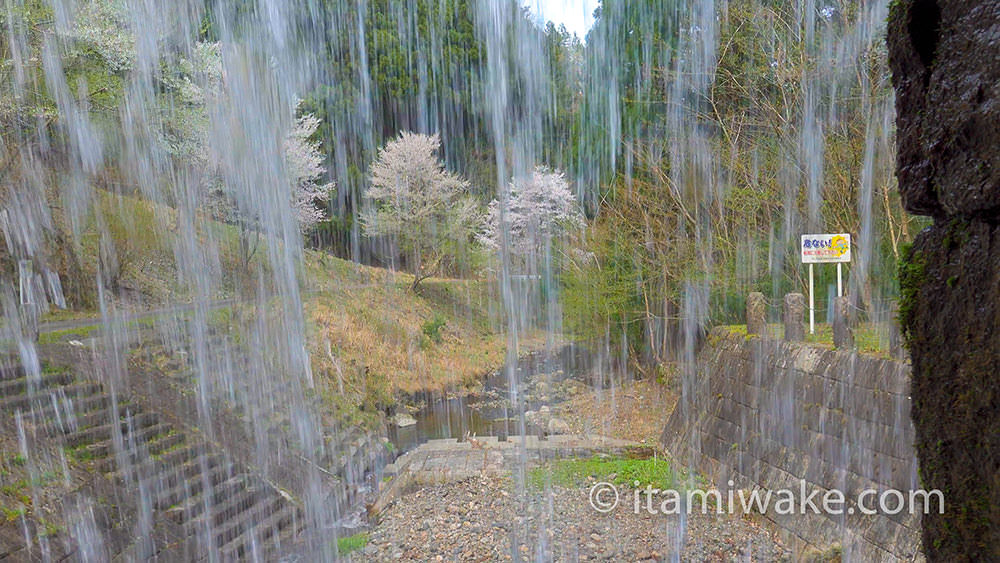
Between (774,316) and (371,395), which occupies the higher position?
(774,316)

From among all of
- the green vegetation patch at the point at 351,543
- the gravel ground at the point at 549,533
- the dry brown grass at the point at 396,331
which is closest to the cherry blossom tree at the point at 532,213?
the dry brown grass at the point at 396,331

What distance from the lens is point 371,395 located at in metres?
11.8

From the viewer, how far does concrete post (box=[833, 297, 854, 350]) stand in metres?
5.40

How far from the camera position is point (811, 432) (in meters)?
5.56

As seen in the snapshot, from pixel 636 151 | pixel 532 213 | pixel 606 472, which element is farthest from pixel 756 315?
pixel 532 213

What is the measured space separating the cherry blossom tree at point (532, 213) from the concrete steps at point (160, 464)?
8436mm

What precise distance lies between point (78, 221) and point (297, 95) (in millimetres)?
7767

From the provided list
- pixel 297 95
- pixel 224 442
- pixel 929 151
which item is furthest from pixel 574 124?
pixel 929 151

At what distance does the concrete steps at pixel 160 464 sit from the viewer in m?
5.42

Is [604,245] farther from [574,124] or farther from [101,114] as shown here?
[101,114]

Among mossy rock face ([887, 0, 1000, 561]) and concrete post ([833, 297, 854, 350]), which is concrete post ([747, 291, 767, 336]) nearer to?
concrete post ([833, 297, 854, 350])

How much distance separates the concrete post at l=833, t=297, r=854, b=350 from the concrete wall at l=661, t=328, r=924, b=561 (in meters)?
0.10

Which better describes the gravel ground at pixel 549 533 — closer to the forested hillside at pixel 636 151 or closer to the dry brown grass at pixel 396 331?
the forested hillside at pixel 636 151

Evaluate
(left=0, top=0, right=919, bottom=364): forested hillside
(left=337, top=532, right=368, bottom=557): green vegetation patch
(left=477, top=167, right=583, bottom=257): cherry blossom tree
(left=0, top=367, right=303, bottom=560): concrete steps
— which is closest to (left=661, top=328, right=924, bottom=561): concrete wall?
(left=0, top=0, right=919, bottom=364): forested hillside
